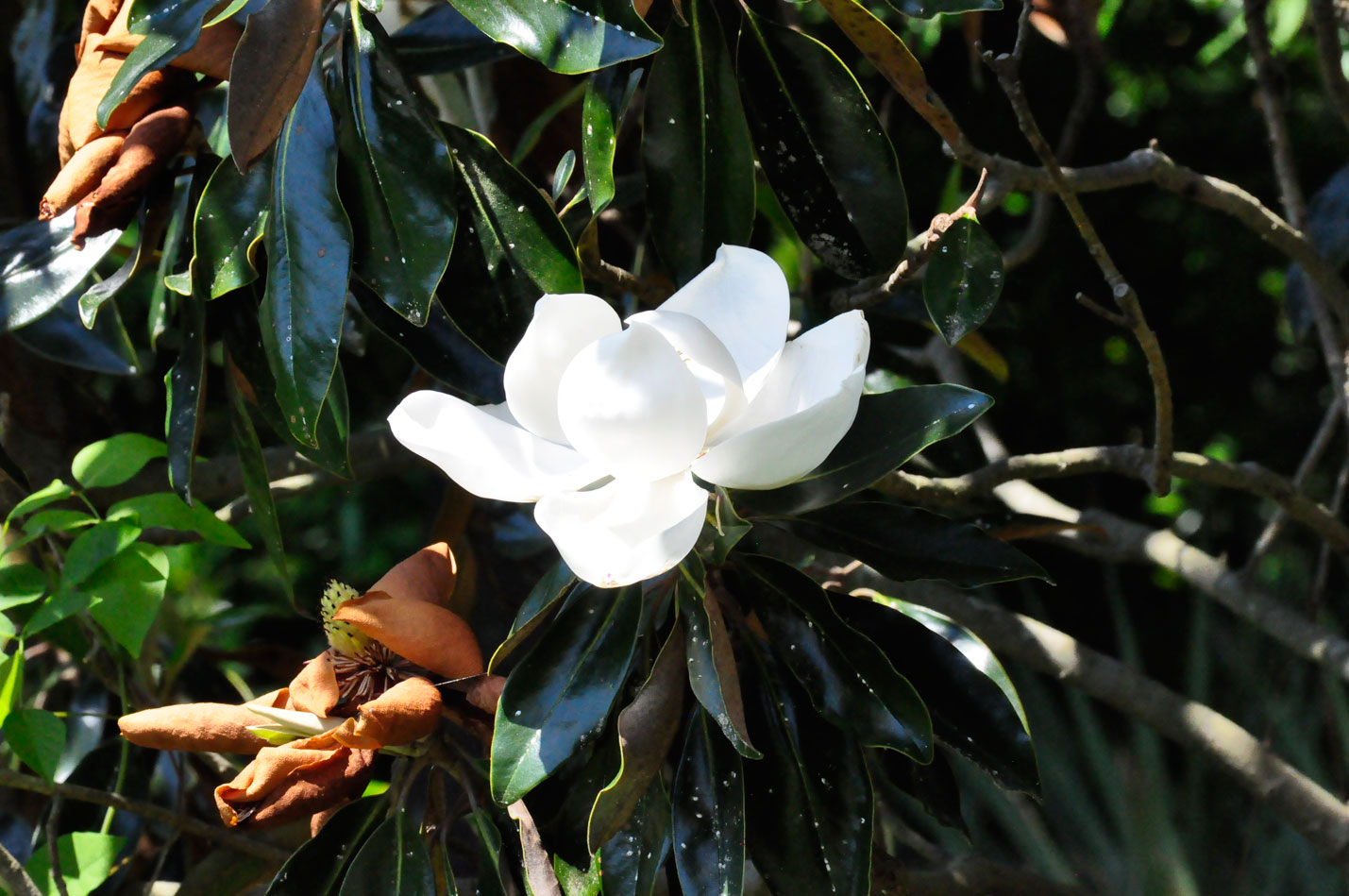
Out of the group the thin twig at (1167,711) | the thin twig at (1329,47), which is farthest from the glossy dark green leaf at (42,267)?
the thin twig at (1329,47)

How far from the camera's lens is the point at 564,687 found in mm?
725

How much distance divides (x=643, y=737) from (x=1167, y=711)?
0.67 meters

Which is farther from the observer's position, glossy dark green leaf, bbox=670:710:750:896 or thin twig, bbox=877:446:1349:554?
thin twig, bbox=877:446:1349:554

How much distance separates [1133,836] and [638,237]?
1158mm

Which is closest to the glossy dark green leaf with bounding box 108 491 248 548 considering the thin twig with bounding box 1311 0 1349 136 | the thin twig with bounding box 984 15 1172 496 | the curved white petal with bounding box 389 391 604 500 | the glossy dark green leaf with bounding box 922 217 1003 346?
the curved white petal with bounding box 389 391 604 500

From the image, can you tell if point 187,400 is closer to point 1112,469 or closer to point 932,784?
point 932,784

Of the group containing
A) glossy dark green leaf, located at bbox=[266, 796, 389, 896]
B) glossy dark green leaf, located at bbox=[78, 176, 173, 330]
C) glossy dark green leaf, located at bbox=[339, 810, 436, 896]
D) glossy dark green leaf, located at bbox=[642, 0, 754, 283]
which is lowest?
glossy dark green leaf, located at bbox=[266, 796, 389, 896]

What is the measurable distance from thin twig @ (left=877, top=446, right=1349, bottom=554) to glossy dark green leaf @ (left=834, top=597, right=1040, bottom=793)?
25 centimetres

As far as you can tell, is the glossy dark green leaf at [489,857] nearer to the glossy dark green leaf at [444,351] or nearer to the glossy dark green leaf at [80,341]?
the glossy dark green leaf at [444,351]

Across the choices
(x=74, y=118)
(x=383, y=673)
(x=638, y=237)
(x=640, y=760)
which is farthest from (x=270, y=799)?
(x=638, y=237)

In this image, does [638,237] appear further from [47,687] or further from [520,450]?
[47,687]

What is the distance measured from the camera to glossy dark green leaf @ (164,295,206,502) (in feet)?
2.85

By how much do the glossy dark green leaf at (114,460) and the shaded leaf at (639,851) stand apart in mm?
534

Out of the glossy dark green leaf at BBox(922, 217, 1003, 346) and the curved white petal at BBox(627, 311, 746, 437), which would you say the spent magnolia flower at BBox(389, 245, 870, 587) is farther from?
the glossy dark green leaf at BBox(922, 217, 1003, 346)
